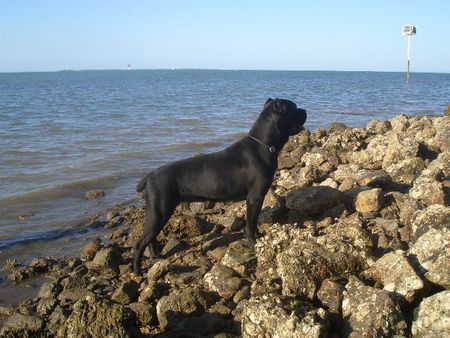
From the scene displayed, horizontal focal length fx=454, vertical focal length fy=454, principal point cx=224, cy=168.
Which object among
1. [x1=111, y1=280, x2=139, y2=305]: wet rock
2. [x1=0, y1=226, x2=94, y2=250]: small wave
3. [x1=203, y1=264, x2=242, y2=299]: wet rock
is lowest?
[x1=0, y1=226, x2=94, y2=250]: small wave

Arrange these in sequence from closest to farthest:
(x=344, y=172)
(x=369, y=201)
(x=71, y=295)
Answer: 1. (x=71, y=295)
2. (x=369, y=201)
3. (x=344, y=172)

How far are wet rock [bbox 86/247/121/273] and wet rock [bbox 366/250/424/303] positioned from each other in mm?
3362

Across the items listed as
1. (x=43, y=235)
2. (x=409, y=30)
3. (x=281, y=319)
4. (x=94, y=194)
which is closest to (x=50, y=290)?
(x=43, y=235)

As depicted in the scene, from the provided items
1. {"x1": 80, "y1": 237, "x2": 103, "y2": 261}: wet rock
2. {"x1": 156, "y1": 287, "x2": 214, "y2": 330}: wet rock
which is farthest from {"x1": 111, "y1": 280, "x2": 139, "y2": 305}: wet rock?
{"x1": 80, "y1": 237, "x2": 103, "y2": 261}: wet rock

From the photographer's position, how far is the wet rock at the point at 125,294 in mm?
4910

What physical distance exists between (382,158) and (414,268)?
4.63 metres

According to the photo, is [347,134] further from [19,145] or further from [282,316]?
[19,145]

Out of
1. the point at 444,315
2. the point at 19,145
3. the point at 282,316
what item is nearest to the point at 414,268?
the point at 444,315

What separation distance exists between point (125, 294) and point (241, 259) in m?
1.34

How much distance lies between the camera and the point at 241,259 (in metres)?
5.21

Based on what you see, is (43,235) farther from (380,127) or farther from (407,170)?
(380,127)

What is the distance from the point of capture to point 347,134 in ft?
33.8

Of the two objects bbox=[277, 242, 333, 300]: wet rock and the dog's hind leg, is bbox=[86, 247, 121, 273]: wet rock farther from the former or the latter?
bbox=[277, 242, 333, 300]: wet rock

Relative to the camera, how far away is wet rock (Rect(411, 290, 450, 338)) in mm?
3242
